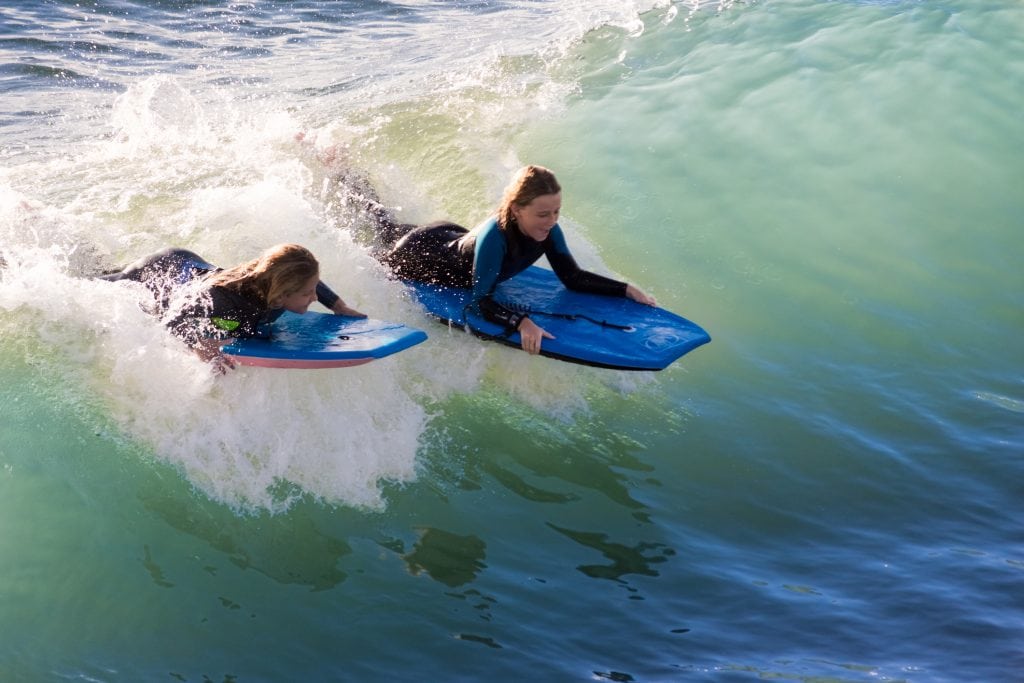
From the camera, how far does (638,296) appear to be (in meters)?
6.32

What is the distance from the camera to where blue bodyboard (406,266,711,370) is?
226 inches

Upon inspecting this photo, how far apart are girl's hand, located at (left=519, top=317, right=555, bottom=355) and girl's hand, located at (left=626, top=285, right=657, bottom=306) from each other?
0.81m

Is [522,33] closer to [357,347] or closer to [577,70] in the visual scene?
[577,70]

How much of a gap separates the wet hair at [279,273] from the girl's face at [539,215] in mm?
1282

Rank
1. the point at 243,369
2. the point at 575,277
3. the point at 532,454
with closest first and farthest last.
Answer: the point at 243,369 < the point at 532,454 < the point at 575,277

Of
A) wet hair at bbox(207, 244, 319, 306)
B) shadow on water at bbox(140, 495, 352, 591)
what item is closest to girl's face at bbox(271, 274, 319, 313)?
wet hair at bbox(207, 244, 319, 306)

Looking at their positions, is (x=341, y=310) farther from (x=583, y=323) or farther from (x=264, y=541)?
(x=264, y=541)

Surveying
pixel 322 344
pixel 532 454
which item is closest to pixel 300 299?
pixel 322 344

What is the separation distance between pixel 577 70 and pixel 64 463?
26.1 ft

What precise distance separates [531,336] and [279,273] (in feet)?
4.87

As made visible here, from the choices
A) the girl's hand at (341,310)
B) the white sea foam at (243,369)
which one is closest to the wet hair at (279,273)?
the white sea foam at (243,369)

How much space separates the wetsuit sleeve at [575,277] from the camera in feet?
20.8

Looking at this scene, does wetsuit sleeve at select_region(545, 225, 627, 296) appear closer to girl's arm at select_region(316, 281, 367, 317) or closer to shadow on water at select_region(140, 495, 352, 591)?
girl's arm at select_region(316, 281, 367, 317)

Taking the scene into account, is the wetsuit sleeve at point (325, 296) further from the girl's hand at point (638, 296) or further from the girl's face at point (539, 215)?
the girl's hand at point (638, 296)
